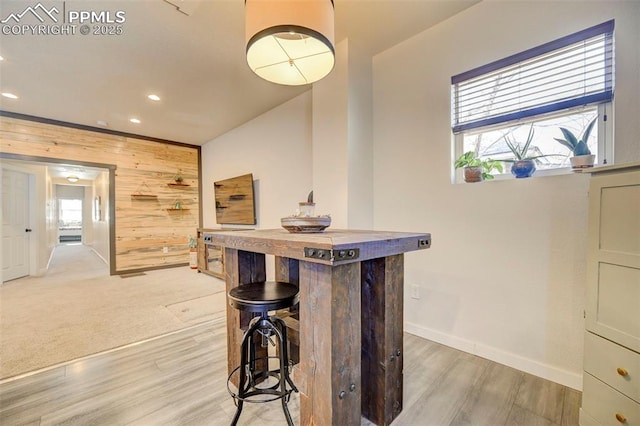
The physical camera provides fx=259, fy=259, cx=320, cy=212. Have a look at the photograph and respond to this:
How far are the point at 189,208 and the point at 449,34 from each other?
Answer: 18.4ft

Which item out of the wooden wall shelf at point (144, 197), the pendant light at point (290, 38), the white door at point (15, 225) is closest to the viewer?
the pendant light at point (290, 38)

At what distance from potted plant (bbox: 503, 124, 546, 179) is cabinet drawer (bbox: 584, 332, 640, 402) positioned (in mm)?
1015

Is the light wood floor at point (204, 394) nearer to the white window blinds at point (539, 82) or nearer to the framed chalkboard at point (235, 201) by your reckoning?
the white window blinds at point (539, 82)

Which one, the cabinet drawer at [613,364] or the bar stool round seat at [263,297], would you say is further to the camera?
the bar stool round seat at [263,297]

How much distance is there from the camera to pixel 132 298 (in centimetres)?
351

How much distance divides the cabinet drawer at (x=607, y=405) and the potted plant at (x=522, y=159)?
120 centimetres

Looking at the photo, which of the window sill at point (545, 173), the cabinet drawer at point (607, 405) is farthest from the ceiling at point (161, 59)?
the cabinet drawer at point (607, 405)

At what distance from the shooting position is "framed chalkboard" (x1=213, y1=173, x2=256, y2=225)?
165 inches

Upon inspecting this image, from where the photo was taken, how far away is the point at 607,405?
120 cm

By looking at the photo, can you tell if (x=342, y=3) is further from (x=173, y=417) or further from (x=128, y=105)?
(x=128, y=105)

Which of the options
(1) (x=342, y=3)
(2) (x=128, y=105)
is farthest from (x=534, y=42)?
(2) (x=128, y=105)

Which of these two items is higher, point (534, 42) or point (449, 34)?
point (449, 34)

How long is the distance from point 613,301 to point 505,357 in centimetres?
93

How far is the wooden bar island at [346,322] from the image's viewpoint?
3.44ft
